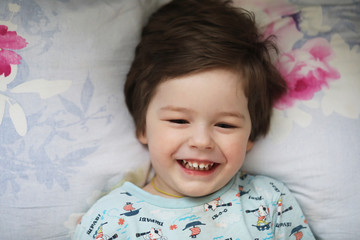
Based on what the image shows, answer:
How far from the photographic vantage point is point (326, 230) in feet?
3.51

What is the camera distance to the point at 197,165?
0.96 metres

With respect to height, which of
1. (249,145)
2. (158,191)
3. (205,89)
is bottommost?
(158,191)

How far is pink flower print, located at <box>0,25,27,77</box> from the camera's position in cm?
95

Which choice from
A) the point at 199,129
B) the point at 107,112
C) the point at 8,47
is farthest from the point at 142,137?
the point at 8,47

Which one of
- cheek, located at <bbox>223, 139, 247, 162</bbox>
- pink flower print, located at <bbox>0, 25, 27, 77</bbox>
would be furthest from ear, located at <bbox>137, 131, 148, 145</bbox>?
pink flower print, located at <bbox>0, 25, 27, 77</bbox>

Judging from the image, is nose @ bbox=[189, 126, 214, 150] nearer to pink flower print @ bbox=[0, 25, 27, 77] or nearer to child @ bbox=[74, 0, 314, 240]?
child @ bbox=[74, 0, 314, 240]

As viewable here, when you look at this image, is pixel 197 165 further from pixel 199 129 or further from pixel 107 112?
pixel 107 112

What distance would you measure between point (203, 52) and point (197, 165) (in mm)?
285

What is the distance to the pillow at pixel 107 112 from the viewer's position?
3.14 feet

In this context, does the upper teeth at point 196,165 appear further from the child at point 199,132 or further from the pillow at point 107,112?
the pillow at point 107,112

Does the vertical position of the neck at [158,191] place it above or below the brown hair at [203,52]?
below

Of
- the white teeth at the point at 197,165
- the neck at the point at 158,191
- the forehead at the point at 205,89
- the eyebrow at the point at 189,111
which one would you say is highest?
the forehead at the point at 205,89

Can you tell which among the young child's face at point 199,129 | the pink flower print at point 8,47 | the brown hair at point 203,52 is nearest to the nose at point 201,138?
the young child's face at point 199,129

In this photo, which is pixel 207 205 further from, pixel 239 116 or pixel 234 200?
pixel 239 116
